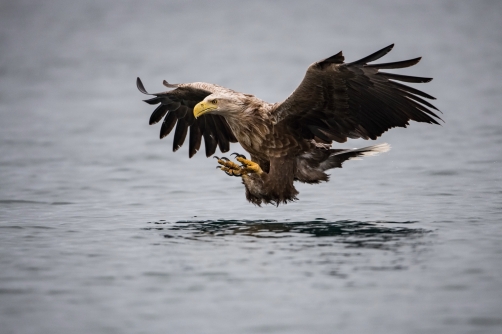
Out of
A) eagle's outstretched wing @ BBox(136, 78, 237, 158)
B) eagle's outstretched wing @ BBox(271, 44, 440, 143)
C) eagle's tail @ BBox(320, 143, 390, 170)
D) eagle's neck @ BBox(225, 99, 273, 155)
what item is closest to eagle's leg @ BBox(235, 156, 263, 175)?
eagle's neck @ BBox(225, 99, 273, 155)

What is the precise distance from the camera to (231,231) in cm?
881

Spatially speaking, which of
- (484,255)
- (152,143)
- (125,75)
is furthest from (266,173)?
(125,75)

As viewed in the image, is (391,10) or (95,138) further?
(391,10)

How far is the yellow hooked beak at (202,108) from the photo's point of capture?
8977 millimetres

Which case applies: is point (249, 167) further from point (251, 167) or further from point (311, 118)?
point (311, 118)

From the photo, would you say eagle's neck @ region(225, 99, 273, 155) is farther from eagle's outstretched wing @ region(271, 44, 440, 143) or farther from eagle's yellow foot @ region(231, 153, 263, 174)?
eagle's yellow foot @ region(231, 153, 263, 174)

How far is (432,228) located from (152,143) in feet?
29.2

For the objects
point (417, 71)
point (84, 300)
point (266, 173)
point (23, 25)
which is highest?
point (23, 25)

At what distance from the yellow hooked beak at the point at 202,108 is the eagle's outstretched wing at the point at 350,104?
600 millimetres

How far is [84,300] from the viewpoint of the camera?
6684 millimetres

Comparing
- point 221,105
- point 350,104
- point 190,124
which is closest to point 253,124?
point 221,105

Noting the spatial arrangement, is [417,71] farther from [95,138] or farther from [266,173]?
[266,173]

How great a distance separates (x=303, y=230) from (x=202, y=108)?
151 centimetres

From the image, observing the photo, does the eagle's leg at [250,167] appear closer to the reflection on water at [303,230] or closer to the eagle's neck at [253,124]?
the eagle's neck at [253,124]
